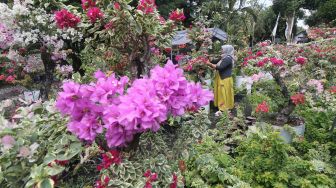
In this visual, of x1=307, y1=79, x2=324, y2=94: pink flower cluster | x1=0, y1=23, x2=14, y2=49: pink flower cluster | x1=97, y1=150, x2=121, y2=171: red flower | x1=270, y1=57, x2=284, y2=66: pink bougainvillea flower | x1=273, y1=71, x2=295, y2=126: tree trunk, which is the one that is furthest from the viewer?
x1=273, y1=71, x2=295, y2=126: tree trunk

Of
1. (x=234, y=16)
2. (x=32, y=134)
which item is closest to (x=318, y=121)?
(x=32, y=134)

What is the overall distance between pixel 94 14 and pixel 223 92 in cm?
397

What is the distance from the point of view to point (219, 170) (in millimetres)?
3146

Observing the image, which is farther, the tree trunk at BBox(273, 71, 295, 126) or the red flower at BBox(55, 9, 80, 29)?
the tree trunk at BBox(273, 71, 295, 126)

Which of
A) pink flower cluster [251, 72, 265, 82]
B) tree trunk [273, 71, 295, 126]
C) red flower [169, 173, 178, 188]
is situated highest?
pink flower cluster [251, 72, 265, 82]

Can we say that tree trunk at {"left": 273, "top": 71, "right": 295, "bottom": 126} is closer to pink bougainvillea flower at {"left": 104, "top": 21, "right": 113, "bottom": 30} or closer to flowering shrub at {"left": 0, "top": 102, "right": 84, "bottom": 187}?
pink bougainvillea flower at {"left": 104, "top": 21, "right": 113, "bottom": 30}

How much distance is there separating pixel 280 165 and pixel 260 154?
23cm

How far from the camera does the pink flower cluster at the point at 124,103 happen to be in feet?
4.89

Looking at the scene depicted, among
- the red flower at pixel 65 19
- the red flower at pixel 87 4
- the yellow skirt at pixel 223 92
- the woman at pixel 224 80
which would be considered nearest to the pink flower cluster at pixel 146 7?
the red flower at pixel 87 4

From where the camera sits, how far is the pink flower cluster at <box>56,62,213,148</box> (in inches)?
58.7

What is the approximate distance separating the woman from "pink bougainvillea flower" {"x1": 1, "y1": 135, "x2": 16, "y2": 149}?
482 cm

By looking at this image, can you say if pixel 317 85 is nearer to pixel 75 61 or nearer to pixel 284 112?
pixel 284 112

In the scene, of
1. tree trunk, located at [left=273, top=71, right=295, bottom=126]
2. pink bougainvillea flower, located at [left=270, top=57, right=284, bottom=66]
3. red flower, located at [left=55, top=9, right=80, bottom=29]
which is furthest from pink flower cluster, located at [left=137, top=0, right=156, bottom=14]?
tree trunk, located at [left=273, top=71, right=295, bottom=126]

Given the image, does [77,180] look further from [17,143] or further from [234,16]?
[234,16]
